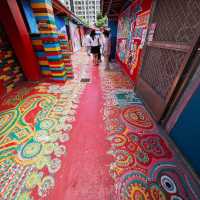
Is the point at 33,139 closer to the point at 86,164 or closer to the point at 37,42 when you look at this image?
the point at 86,164

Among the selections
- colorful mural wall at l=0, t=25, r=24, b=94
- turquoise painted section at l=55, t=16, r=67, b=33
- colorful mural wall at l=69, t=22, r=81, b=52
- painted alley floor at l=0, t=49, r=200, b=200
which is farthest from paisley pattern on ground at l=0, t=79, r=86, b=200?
colorful mural wall at l=69, t=22, r=81, b=52

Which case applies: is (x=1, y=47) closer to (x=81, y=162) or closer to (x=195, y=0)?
(x=81, y=162)

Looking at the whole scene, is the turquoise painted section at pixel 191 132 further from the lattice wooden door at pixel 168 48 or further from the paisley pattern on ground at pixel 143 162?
the lattice wooden door at pixel 168 48

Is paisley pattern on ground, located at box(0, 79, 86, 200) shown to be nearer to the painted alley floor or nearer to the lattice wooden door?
the painted alley floor

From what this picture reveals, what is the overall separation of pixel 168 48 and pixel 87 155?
1937 millimetres

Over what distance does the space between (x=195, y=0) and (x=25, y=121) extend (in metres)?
2.90

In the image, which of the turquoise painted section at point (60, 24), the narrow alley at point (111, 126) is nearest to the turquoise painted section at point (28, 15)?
the narrow alley at point (111, 126)

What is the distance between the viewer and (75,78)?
3.58m

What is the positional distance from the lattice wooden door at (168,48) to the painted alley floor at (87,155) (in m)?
0.43

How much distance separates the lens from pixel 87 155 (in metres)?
1.27

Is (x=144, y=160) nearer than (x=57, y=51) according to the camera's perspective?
Yes

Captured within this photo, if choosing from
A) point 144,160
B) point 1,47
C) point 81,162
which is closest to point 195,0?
point 144,160

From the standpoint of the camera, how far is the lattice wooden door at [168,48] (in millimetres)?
1185

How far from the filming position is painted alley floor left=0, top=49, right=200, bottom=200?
3.17 feet
